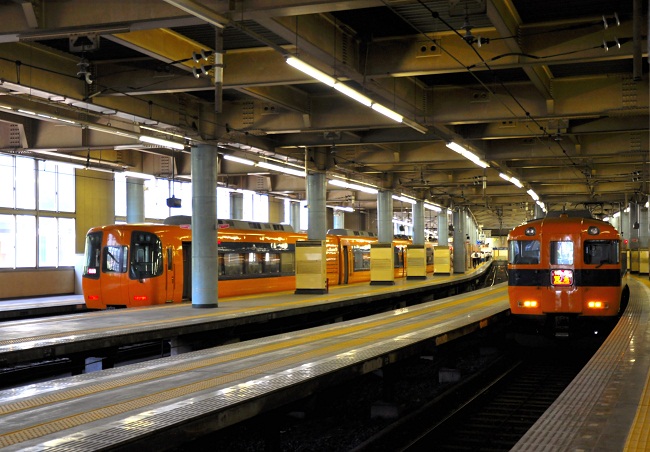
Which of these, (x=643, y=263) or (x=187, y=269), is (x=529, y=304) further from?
(x=643, y=263)

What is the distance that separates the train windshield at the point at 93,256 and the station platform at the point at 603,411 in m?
13.0

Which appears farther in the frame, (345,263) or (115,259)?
(345,263)

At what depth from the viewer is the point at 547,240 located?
1430 centimetres

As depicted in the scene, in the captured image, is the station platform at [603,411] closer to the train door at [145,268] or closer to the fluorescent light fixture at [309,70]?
the fluorescent light fixture at [309,70]

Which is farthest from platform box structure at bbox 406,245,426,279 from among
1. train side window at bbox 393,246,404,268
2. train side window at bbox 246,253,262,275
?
train side window at bbox 246,253,262,275

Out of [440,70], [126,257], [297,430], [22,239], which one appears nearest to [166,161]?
[22,239]

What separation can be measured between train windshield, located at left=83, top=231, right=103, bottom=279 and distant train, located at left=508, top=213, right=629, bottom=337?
10556 mm

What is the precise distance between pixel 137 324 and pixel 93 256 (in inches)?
242

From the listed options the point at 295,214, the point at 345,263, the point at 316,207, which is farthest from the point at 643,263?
the point at 316,207

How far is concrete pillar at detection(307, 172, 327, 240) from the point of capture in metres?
23.4

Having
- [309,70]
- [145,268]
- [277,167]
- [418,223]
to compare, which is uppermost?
[309,70]

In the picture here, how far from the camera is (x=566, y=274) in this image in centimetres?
1405

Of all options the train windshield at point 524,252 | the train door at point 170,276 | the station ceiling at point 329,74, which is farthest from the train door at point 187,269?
the train windshield at point 524,252

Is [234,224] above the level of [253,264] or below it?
above
